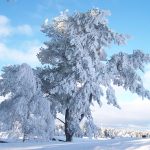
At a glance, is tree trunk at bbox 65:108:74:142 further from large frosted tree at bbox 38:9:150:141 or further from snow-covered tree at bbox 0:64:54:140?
snow-covered tree at bbox 0:64:54:140

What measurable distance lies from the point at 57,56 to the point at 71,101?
3.48 meters

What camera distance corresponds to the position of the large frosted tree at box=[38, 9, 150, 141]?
25.0 m

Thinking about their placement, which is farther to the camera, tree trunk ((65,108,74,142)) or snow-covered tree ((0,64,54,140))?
tree trunk ((65,108,74,142))

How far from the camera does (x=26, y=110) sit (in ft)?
72.8

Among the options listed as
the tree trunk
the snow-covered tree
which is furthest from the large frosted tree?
the snow-covered tree

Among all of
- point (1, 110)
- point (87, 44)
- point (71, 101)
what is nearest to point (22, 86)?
point (1, 110)

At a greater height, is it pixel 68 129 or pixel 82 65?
pixel 82 65

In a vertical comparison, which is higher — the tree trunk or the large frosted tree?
the large frosted tree

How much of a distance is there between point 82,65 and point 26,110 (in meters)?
5.35

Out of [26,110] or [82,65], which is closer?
[26,110]

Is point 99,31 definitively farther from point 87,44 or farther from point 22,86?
point 22,86

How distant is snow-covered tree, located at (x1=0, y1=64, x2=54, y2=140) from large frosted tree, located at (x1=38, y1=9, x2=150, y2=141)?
269cm

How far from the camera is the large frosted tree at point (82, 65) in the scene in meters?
25.0

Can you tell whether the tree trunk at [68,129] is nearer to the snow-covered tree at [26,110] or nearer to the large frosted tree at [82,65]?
the large frosted tree at [82,65]
